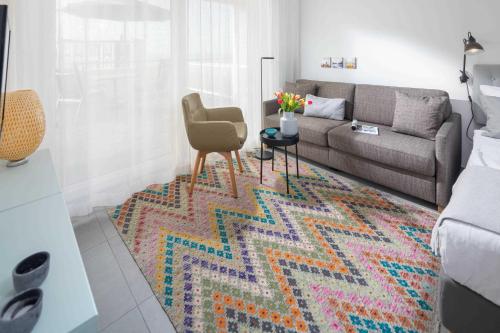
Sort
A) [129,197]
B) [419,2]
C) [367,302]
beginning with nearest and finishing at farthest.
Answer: [367,302] → [129,197] → [419,2]

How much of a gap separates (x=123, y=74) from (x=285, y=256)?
2.06 metres

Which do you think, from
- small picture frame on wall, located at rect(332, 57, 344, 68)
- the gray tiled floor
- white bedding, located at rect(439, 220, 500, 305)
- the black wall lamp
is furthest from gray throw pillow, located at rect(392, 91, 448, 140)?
the gray tiled floor

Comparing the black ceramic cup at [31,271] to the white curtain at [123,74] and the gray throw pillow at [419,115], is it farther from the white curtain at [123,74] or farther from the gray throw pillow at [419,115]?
the gray throw pillow at [419,115]

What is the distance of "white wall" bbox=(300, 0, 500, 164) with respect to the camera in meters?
2.57

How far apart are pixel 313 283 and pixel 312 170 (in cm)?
168

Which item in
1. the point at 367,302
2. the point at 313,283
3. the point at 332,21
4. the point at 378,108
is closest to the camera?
the point at 367,302

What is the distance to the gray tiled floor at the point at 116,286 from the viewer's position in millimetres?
1371

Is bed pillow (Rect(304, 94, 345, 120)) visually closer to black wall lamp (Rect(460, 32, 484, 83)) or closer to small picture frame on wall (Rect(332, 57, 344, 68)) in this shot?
small picture frame on wall (Rect(332, 57, 344, 68))

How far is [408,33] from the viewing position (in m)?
2.97

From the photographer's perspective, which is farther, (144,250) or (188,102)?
(188,102)

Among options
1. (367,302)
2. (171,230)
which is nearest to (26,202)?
(171,230)

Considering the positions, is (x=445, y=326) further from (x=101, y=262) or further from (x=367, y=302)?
(x=101, y=262)

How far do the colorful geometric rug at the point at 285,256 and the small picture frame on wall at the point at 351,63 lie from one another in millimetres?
1676

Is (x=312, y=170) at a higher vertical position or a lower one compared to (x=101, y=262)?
higher
